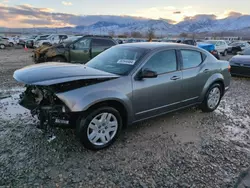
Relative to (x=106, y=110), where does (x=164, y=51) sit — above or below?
above

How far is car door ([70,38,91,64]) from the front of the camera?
10070mm

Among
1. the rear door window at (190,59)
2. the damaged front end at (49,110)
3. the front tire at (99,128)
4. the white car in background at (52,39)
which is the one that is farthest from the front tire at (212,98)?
the white car in background at (52,39)

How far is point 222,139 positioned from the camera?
13.2 ft

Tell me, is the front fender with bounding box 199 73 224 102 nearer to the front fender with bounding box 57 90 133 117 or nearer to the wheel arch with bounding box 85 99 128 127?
the wheel arch with bounding box 85 99 128 127

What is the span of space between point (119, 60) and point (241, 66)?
289 inches

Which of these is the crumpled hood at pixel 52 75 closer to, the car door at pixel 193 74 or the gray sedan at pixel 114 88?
the gray sedan at pixel 114 88

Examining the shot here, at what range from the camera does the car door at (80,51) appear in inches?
396

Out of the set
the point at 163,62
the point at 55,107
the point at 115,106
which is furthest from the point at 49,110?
the point at 163,62

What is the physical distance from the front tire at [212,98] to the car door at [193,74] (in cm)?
36

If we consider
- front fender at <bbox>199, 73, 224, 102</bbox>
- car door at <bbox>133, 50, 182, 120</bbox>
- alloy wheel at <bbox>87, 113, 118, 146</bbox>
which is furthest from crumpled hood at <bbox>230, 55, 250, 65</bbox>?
alloy wheel at <bbox>87, 113, 118, 146</bbox>

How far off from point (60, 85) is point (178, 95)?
2.33m

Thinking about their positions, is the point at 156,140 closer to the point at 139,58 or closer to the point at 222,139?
the point at 222,139

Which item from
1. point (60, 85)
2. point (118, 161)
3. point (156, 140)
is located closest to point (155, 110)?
point (156, 140)

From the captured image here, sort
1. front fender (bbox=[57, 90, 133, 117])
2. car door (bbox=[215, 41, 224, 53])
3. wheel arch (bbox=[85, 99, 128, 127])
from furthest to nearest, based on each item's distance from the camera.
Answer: car door (bbox=[215, 41, 224, 53]) → wheel arch (bbox=[85, 99, 128, 127]) → front fender (bbox=[57, 90, 133, 117])
